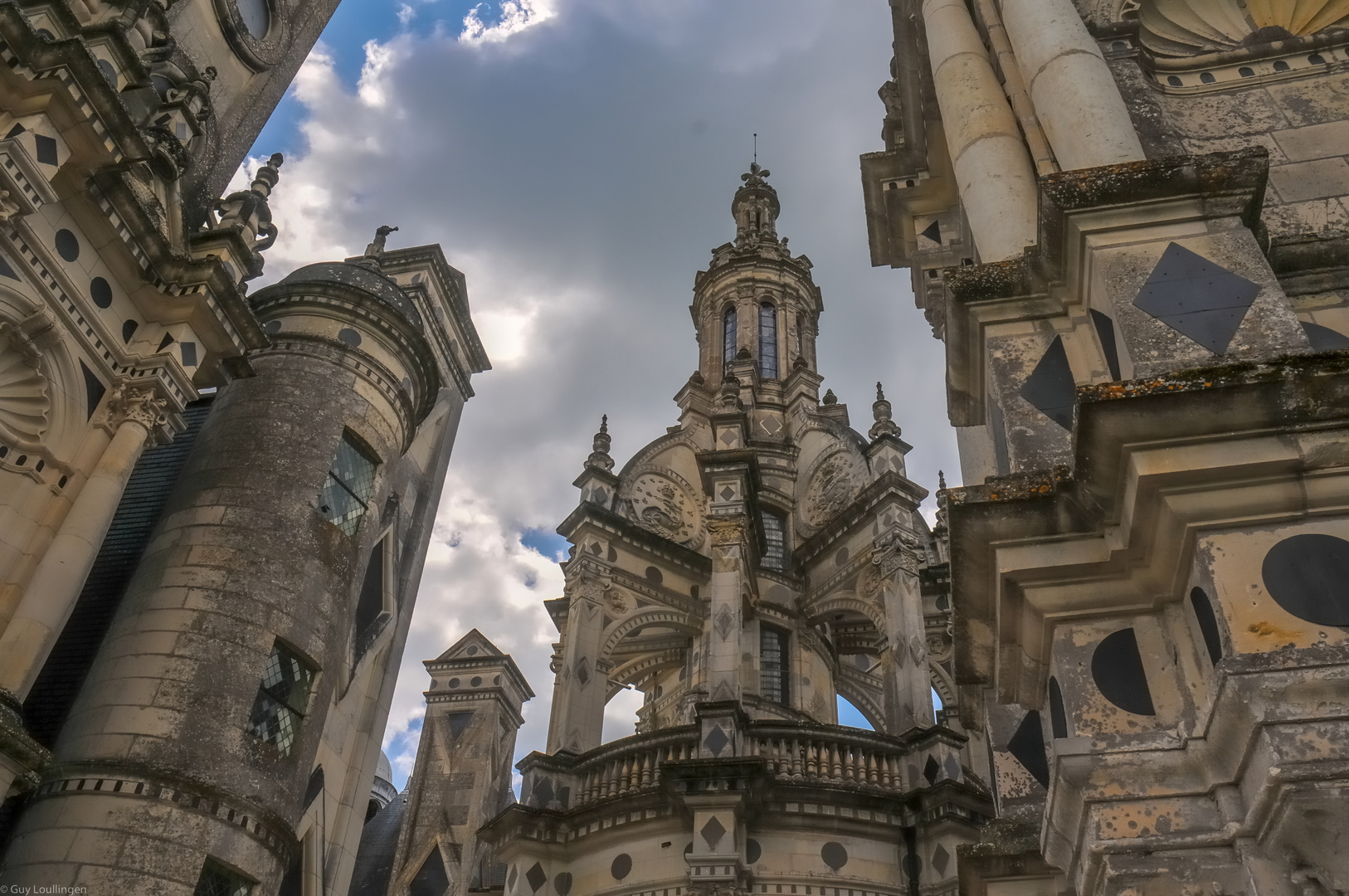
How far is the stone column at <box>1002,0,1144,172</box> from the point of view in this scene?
5.50 m

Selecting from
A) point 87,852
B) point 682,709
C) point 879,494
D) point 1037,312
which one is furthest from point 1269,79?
point 682,709

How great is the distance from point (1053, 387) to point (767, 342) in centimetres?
2744

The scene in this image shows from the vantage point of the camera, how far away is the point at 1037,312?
5211 mm

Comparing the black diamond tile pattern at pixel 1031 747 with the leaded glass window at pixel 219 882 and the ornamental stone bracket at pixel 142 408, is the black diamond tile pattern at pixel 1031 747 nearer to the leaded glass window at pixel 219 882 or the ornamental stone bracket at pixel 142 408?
the leaded glass window at pixel 219 882

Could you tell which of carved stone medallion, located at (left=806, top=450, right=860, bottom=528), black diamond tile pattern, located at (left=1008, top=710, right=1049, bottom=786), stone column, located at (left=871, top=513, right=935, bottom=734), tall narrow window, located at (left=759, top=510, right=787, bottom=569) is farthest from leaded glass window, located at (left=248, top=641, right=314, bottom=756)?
carved stone medallion, located at (left=806, top=450, right=860, bottom=528)

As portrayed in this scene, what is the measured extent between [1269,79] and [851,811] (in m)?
13.0

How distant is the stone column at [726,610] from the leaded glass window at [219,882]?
856 cm

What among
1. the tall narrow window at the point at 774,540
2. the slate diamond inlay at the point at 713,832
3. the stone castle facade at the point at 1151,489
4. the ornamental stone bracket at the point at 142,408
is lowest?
the stone castle facade at the point at 1151,489

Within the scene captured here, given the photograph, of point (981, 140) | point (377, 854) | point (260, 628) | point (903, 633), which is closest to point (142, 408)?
point (260, 628)

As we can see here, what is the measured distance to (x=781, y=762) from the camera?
1694 cm

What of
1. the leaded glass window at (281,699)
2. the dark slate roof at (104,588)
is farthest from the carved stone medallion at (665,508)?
the leaded glass window at (281,699)

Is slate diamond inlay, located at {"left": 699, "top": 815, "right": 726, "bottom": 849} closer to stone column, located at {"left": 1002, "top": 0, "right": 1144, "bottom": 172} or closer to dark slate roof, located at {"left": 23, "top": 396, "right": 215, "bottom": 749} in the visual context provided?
dark slate roof, located at {"left": 23, "top": 396, "right": 215, "bottom": 749}

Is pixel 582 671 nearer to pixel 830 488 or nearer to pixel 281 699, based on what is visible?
pixel 281 699

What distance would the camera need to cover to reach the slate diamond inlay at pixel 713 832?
1534 centimetres
